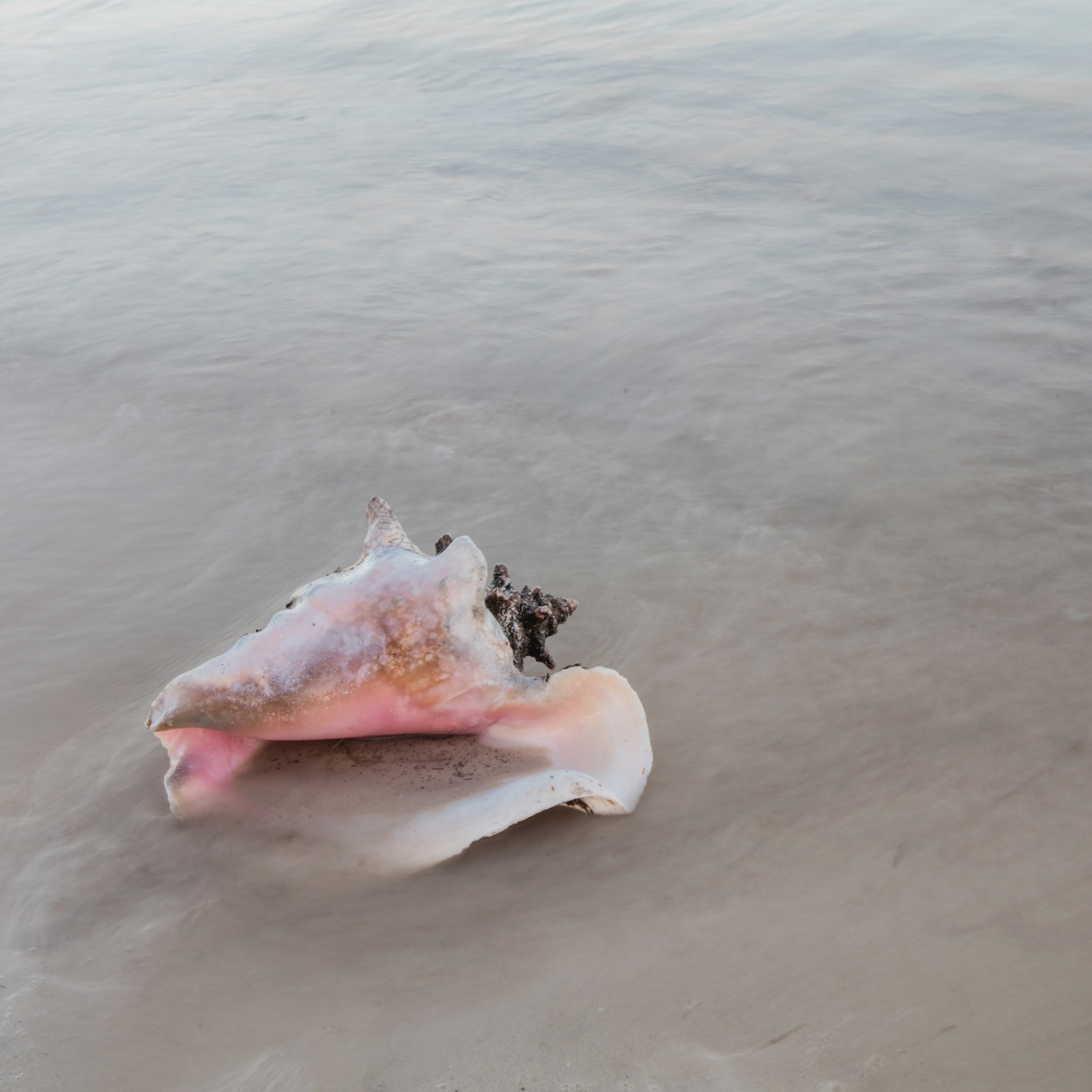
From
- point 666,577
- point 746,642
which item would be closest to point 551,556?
point 666,577

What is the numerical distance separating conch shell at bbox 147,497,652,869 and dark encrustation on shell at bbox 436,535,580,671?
6 centimetres

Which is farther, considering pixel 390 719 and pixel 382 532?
pixel 382 532

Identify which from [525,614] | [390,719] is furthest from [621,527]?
[390,719]

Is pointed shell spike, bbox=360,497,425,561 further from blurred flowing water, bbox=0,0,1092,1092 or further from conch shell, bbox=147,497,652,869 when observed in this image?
blurred flowing water, bbox=0,0,1092,1092

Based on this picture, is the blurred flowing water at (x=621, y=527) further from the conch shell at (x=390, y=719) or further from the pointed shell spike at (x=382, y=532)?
the pointed shell spike at (x=382, y=532)

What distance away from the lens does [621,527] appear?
2.74 m

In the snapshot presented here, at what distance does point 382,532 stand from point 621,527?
0.85m

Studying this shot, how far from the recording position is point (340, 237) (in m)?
4.73

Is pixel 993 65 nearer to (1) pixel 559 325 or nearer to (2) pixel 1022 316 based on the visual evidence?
(2) pixel 1022 316

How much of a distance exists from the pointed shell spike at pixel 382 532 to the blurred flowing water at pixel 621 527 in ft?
1.59

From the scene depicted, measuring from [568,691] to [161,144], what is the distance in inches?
214

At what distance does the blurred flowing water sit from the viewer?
148cm

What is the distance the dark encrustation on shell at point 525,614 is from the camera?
2.01 meters

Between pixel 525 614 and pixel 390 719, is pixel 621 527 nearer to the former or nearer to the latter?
pixel 525 614
